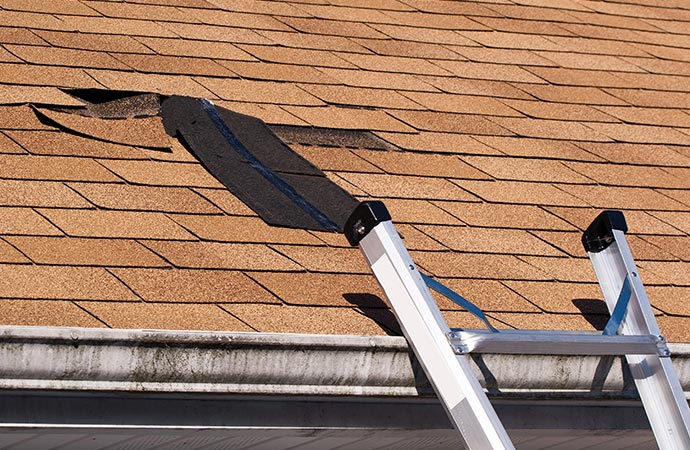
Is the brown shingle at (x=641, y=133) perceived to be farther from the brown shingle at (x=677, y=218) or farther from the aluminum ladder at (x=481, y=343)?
the aluminum ladder at (x=481, y=343)

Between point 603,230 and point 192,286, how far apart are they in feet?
4.35

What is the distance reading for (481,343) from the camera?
3.17 m

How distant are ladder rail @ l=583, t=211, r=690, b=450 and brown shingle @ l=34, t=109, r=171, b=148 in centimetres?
164

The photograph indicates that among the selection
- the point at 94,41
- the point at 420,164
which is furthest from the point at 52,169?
the point at 420,164

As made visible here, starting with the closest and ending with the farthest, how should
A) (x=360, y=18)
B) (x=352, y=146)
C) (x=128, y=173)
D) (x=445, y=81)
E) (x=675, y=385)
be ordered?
(x=675, y=385), (x=128, y=173), (x=352, y=146), (x=445, y=81), (x=360, y=18)

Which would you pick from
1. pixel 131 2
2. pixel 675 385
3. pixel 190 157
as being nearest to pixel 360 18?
pixel 131 2

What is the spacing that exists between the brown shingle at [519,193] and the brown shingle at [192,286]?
124 cm

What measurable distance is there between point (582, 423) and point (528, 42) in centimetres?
281

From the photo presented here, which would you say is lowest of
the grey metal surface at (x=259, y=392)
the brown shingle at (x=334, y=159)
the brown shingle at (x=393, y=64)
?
the grey metal surface at (x=259, y=392)

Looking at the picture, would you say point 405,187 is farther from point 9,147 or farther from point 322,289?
point 9,147

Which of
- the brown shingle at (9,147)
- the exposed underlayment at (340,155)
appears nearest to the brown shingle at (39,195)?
the exposed underlayment at (340,155)

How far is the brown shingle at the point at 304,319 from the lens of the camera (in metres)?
3.32

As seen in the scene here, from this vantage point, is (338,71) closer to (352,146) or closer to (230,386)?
(352,146)

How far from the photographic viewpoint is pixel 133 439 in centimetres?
320
